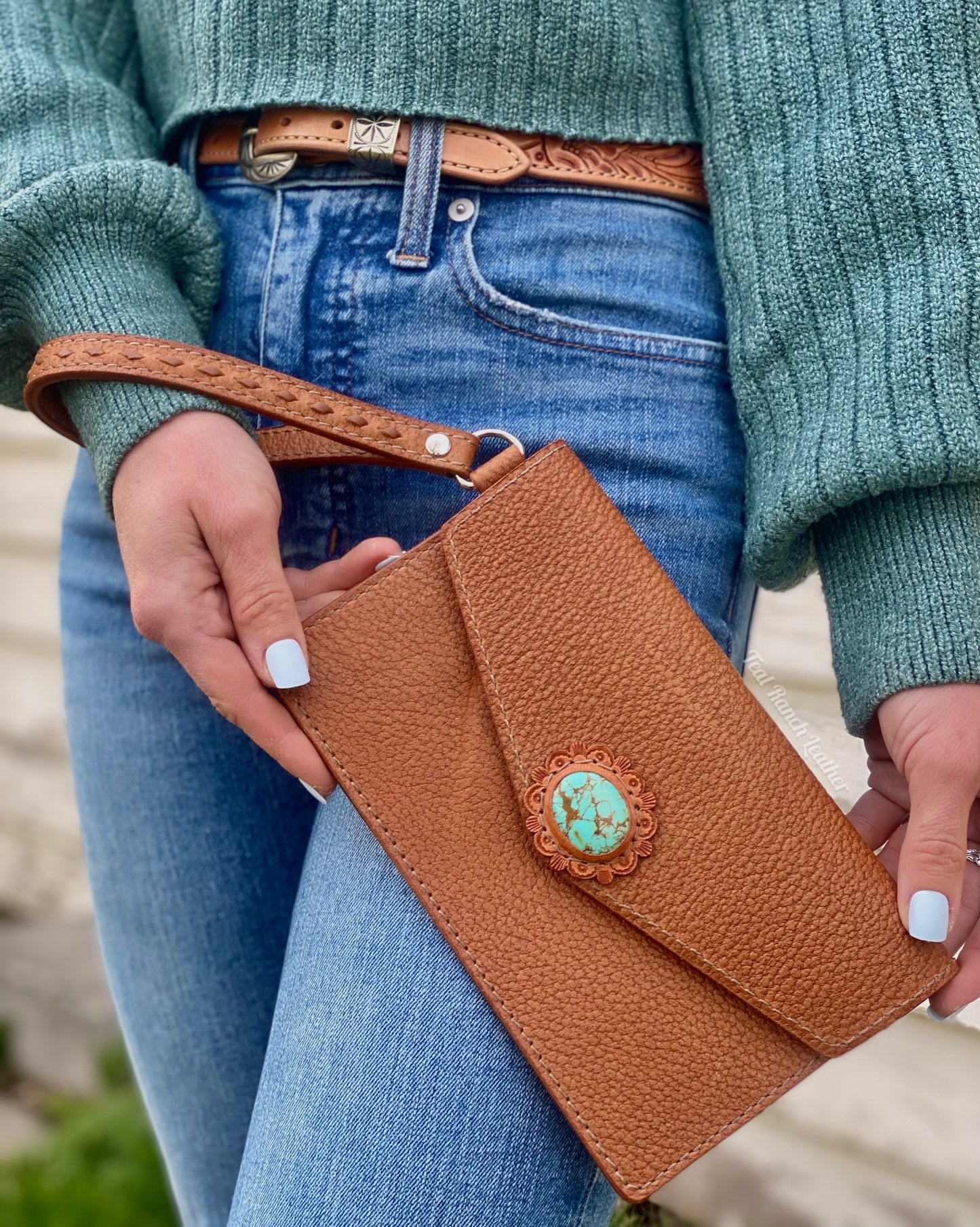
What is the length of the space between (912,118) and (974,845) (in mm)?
648

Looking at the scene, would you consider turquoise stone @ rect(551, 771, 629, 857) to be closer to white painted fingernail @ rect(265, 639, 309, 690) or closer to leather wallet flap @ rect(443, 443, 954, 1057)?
leather wallet flap @ rect(443, 443, 954, 1057)

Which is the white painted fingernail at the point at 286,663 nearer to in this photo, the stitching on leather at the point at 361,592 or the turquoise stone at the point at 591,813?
the stitching on leather at the point at 361,592

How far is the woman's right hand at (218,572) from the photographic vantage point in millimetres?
809

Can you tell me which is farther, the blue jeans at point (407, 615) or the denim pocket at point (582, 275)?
the denim pocket at point (582, 275)

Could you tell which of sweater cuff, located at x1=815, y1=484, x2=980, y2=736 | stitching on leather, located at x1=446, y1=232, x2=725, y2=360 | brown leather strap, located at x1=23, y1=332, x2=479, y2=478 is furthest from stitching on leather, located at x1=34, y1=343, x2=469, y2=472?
sweater cuff, located at x1=815, y1=484, x2=980, y2=736

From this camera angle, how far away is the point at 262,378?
2.84 ft

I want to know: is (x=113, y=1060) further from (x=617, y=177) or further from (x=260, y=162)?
(x=617, y=177)

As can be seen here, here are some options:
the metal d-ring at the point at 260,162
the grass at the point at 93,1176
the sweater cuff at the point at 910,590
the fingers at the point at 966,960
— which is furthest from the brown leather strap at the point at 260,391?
the grass at the point at 93,1176

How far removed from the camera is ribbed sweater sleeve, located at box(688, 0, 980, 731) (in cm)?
83

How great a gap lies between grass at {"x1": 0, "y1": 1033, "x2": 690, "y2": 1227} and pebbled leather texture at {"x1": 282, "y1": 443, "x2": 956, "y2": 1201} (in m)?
2.16

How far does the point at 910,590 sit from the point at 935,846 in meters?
0.22

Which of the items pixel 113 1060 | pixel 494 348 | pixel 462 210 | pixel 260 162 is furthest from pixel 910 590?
pixel 113 1060

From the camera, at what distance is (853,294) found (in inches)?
34.4

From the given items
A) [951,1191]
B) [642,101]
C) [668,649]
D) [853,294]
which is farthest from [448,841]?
[951,1191]
